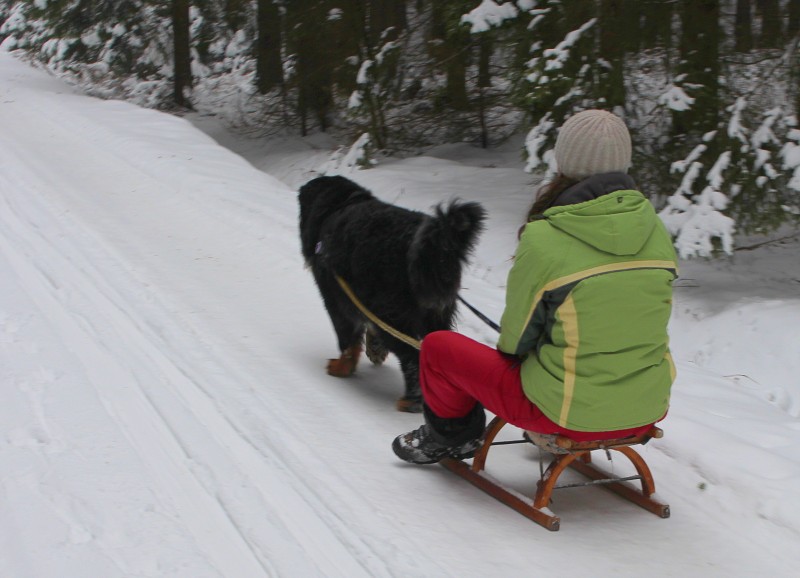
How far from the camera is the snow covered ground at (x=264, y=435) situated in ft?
9.82

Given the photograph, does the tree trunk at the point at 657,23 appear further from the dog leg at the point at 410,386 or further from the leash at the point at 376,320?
the dog leg at the point at 410,386

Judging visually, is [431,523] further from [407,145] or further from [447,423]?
[407,145]

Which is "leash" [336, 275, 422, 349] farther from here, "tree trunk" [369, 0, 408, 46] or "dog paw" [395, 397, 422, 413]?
"tree trunk" [369, 0, 408, 46]

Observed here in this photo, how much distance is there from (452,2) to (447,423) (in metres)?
6.87

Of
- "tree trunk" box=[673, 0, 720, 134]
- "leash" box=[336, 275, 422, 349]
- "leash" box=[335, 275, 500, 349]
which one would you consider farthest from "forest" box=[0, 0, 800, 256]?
"leash" box=[336, 275, 422, 349]

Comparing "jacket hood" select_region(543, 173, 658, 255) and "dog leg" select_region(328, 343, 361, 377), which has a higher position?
"jacket hood" select_region(543, 173, 658, 255)

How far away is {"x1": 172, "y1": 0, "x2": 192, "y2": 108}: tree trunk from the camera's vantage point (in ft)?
52.8

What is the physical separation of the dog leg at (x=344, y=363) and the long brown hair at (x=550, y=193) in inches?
75.6

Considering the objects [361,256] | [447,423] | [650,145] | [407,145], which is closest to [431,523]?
[447,423]

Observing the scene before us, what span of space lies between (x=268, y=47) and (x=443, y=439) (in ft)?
41.7

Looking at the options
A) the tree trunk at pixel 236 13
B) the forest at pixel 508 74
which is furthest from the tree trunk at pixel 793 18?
the tree trunk at pixel 236 13

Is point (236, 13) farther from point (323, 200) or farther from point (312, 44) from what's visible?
point (323, 200)

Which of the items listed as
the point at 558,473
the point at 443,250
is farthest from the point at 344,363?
the point at 558,473

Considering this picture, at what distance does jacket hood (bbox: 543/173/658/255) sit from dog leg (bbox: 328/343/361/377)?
2182 millimetres
